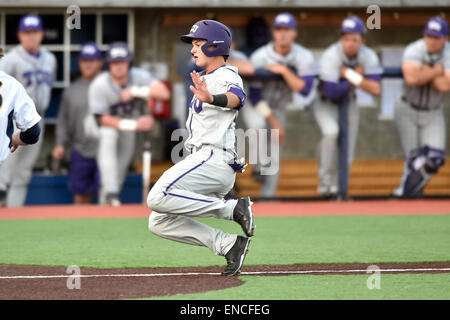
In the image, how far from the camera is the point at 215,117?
734cm

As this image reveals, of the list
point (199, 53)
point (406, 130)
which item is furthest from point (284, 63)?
point (199, 53)

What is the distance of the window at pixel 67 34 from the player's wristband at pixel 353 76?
486 centimetres

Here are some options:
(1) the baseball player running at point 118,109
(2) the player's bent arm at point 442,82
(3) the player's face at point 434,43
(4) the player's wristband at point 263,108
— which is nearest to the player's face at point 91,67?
(1) the baseball player running at point 118,109

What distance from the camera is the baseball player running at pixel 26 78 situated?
13.4 m

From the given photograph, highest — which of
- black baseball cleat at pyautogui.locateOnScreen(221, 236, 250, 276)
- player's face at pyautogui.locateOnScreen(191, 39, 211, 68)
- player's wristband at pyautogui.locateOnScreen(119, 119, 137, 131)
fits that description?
player's face at pyautogui.locateOnScreen(191, 39, 211, 68)

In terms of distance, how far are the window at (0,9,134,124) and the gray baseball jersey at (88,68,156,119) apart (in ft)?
10.6

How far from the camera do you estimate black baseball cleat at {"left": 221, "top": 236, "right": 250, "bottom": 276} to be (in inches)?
287

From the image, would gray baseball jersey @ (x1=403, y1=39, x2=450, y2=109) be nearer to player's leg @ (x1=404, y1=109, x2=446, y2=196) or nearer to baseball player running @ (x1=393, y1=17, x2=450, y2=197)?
baseball player running @ (x1=393, y1=17, x2=450, y2=197)

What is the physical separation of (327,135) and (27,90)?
13.2 ft

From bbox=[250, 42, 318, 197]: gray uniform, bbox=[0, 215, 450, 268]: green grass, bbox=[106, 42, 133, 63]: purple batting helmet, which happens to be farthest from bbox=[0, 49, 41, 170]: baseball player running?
bbox=[250, 42, 318, 197]: gray uniform

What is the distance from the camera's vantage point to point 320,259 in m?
8.41

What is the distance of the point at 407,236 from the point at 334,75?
3874 mm

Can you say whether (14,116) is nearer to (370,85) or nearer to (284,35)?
(284,35)
